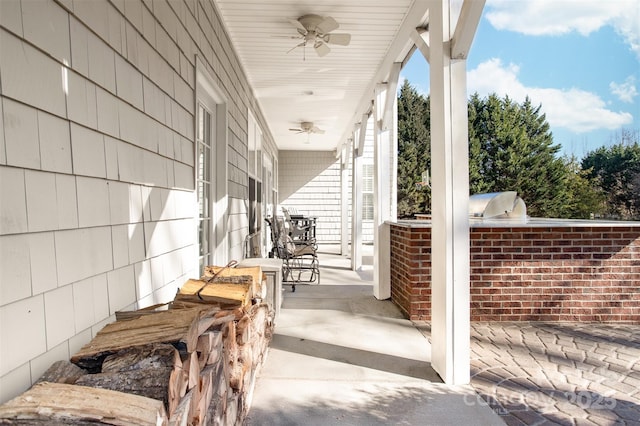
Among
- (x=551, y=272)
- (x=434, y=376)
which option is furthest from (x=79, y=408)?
(x=551, y=272)

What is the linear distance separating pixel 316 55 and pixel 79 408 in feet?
14.9

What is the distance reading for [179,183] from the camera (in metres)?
2.65

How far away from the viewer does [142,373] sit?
3.73ft

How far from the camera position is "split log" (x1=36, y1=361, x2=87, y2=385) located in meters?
1.18

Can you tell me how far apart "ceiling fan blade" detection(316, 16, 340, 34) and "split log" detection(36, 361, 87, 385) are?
3.29m

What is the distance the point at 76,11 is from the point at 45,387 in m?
1.19

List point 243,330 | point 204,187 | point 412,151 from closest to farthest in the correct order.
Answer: point 243,330
point 204,187
point 412,151

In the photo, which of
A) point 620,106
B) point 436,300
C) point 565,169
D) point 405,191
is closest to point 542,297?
point 436,300

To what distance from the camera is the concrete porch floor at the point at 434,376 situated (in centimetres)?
222

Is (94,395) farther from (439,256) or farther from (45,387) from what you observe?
(439,256)

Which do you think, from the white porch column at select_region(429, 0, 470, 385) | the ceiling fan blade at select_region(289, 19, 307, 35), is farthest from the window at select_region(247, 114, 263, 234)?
the white porch column at select_region(429, 0, 470, 385)

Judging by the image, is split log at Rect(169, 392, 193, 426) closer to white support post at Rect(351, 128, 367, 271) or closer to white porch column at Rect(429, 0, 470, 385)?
white porch column at Rect(429, 0, 470, 385)

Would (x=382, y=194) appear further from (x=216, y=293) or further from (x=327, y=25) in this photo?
(x=216, y=293)

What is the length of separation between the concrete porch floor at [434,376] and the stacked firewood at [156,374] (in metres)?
0.55
